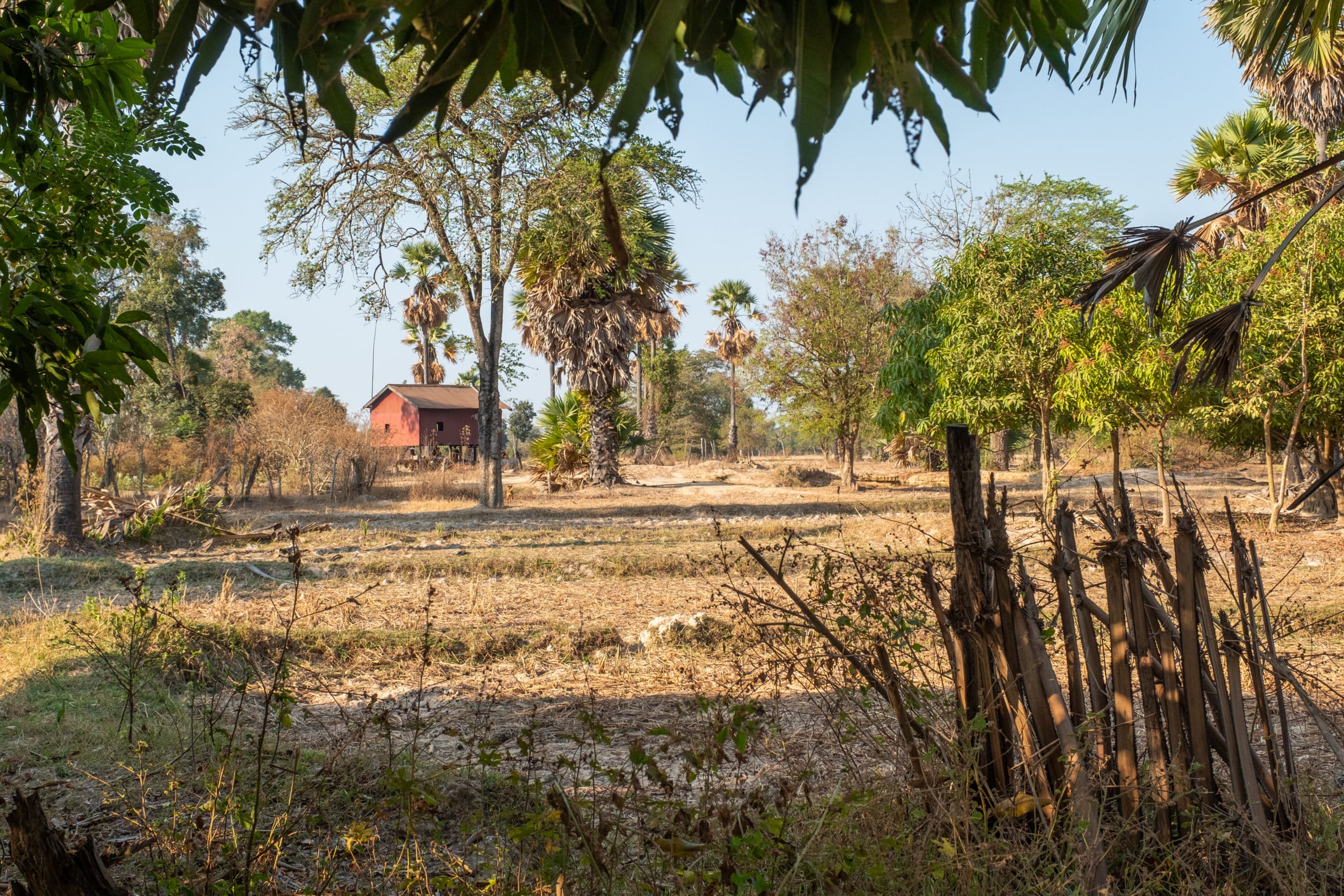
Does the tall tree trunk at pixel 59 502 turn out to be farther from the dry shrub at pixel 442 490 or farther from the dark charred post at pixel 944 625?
the dark charred post at pixel 944 625

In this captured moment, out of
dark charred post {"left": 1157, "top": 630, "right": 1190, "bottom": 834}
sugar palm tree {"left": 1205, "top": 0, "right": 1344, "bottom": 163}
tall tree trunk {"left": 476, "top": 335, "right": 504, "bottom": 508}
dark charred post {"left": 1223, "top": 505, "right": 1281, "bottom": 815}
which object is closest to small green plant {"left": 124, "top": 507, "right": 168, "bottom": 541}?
tall tree trunk {"left": 476, "top": 335, "right": 504, "bottom": 508}

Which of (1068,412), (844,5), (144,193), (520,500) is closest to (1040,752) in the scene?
(844,5)

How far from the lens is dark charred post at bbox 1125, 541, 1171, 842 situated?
279cm

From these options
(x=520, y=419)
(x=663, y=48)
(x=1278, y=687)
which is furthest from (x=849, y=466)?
(x=520, y=419)

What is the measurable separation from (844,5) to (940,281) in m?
18.5

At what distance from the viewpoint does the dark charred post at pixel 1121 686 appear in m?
2.83

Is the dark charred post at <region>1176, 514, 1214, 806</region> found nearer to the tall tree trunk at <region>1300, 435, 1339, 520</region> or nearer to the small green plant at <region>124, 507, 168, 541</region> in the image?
the small green plant at <region>124, 507, 168, 541</region>

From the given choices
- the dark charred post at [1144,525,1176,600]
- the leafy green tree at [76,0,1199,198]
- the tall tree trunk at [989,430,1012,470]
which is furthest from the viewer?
the tall tree trunk at [989,430,1012,470]

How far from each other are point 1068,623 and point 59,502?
44.1 ft

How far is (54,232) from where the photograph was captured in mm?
3170

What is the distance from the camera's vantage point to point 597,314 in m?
25.0

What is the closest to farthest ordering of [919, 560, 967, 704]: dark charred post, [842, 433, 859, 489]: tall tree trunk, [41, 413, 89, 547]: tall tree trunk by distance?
[919, 560, 967, 704]: dark charred post
[41, 413, 89, 547]: tall tree trunk
[842, 433, 859, 489]: tall tree trunk

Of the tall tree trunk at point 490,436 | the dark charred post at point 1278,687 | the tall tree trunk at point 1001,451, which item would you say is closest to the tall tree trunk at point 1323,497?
the dark charred post at point 1278,687

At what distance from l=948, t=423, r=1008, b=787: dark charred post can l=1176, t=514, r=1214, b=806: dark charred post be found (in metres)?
0.58
